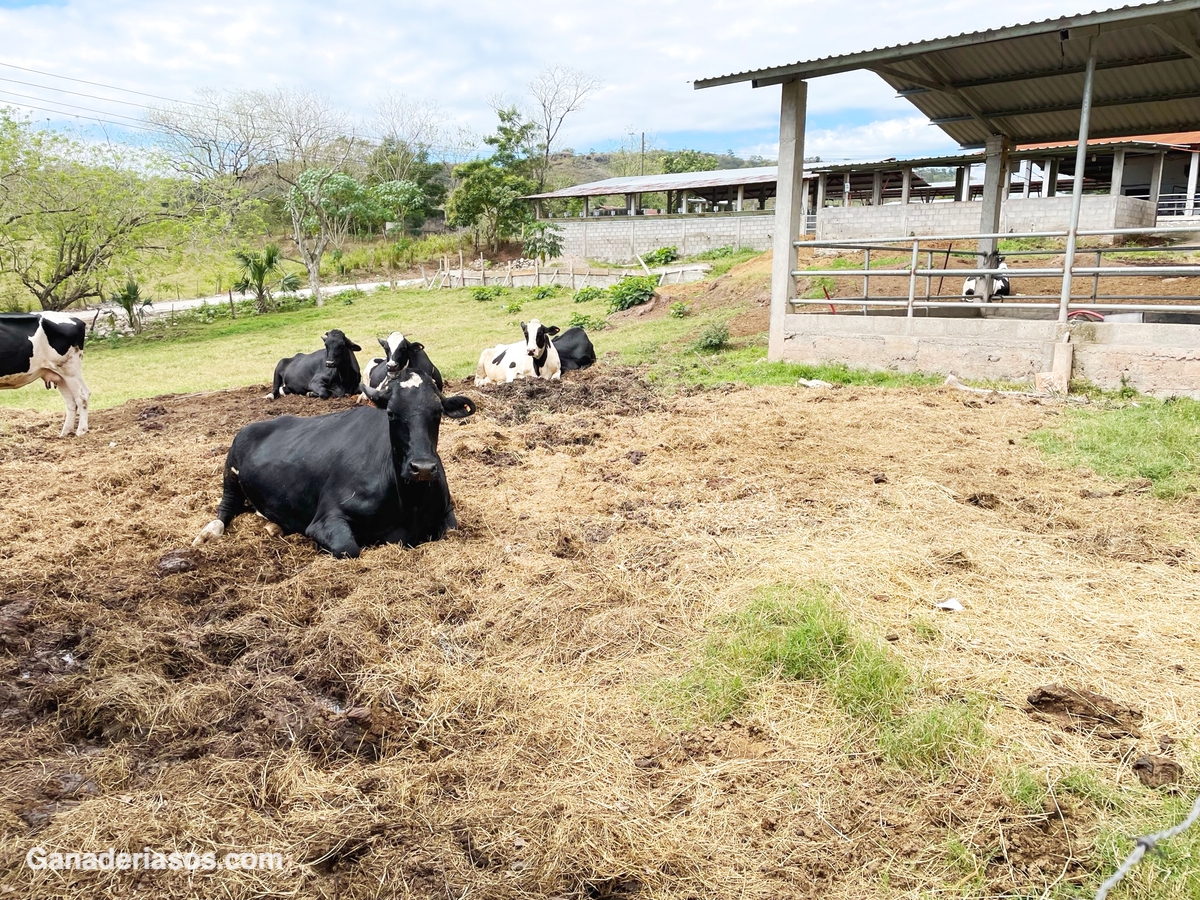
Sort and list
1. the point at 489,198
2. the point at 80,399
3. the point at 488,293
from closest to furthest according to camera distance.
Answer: the point at 80,399
the point at 488,293
the point at 489,198

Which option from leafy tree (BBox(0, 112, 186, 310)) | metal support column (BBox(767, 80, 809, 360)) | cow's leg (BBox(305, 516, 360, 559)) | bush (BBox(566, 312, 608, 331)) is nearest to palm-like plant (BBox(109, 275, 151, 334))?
leafy tree (BBox(0, 112, 186, 310))

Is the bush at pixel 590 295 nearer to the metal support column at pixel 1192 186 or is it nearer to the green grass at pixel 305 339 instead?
the green grass at pixel 305 339

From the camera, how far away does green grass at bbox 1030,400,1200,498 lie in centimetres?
559

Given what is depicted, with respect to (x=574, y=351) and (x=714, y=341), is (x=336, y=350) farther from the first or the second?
(x=714, y=341)

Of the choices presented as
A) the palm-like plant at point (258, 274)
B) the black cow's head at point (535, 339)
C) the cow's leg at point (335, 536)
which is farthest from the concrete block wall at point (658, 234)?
the cow's leg at point (335, 536)

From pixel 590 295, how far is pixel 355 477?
63.0 feet

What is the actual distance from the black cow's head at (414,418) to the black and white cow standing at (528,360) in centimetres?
629

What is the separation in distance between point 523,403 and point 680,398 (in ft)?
5.94

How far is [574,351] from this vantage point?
12352mm

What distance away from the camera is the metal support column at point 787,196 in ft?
33.9

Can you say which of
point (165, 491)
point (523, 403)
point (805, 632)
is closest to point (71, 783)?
point (805, 632)

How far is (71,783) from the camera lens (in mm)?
2580

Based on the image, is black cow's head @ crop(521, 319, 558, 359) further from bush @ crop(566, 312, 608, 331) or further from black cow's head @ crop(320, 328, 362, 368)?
bush @ crop(566, 312, 608, 331)

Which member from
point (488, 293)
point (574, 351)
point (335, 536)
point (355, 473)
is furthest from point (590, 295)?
point (335, 536)
